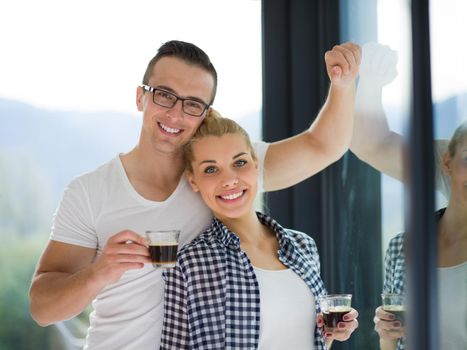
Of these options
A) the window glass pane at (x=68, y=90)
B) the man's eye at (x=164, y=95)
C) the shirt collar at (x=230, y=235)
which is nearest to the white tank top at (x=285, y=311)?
the shirt collar at (x=230, y=235)

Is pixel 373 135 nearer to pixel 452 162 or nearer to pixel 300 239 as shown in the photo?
pixel 300 239

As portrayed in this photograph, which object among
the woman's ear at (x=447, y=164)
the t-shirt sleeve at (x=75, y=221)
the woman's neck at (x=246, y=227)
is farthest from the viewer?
the woman's neck at (x=246, y=227)

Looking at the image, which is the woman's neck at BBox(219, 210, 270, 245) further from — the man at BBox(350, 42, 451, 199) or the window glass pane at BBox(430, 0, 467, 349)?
the window glass pane at BBox(430, 0, 467, 349)

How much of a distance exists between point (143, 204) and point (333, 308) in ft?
2.23

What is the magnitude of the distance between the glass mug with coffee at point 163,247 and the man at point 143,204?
0.76 feet

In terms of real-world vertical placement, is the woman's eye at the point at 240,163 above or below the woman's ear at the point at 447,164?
above

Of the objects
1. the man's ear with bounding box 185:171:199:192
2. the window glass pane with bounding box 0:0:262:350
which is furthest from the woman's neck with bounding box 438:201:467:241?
the window glass pane with bounding box 0:0:262:350

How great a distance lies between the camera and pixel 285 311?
220 cm

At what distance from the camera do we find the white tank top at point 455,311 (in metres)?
1.52

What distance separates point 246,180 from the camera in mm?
2244

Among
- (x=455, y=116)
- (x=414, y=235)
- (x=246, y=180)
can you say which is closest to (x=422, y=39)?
(x=414, y=235)

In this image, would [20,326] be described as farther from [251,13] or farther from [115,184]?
[251,13]

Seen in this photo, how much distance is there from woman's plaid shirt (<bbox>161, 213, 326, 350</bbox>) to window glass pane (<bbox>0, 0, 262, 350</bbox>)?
1252 millimetres

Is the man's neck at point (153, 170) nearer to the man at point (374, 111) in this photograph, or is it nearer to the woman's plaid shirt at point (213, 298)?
the woman's plaid shirt at point (213, 298)
